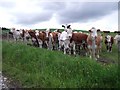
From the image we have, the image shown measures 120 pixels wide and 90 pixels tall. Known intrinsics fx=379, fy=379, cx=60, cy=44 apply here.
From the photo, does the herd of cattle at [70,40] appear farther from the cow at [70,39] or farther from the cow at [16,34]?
the cow at [16,34]

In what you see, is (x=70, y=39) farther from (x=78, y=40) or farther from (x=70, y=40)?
(x=78, y=40)

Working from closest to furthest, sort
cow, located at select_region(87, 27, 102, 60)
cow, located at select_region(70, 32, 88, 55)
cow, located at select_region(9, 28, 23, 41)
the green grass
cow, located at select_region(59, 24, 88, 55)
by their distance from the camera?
the green grass → cow, located at select_region(87, 27, 102, 60) → cow, located at select_region(59, 24, 88, 55) → cow, located at select_region(70, 32, 88, 55) → cow, located at select_region(9, 28, 23, 41)

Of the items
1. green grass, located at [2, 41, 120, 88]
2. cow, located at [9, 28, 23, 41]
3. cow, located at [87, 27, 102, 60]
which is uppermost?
cow, located at [9, 28, 23, 41]

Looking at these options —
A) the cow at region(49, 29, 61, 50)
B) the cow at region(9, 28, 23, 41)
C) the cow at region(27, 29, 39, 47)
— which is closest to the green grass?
the cow at region(49, 29, 61, 50)

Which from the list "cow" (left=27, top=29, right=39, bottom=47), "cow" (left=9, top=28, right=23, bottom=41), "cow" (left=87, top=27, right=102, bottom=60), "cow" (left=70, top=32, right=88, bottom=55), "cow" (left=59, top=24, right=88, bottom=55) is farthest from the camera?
"cow" (left=9, top=28, right=23, bottom=41)

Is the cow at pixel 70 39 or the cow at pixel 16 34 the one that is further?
the cow at pixel 16 34

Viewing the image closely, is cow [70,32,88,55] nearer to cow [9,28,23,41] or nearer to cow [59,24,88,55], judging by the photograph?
cow [59,24,88,55]

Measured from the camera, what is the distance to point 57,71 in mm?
19641

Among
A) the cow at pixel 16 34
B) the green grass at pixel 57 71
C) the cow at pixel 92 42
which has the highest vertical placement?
the cow at pixel 16 34

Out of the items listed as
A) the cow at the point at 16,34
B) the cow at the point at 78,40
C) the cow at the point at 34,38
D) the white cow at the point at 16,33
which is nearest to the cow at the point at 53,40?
the cow at the point at 34,38

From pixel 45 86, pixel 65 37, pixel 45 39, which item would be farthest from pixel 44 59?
pixel 45 39

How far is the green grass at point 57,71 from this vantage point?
16.5m

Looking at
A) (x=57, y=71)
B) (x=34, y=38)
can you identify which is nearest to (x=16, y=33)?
(x=34, y=38)

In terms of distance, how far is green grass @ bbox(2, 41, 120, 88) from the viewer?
54.1 feet
